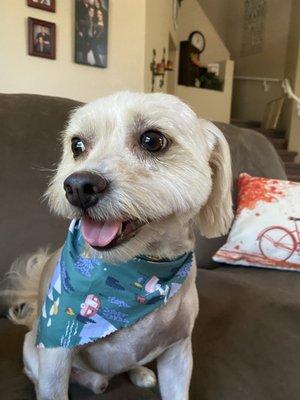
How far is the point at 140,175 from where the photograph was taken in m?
0.63

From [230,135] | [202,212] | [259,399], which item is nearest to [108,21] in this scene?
[230,135]

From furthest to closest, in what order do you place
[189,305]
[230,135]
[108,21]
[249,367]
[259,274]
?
[108,21] → [230,135] → [259,274] → [249,367] → [189,305]

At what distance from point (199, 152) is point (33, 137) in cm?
72

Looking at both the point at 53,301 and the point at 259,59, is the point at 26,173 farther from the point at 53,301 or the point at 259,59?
the point at 259,59

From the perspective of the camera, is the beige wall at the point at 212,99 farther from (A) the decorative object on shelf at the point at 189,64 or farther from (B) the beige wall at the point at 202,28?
(B) the beige wall at the point at 202,28

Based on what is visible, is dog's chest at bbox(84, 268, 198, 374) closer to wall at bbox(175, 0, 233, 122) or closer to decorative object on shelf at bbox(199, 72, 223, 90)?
wall at bbox(175, 0, 233, 122)

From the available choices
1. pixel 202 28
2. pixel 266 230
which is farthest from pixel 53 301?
pixel 202 28

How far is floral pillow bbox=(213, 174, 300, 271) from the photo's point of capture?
1394 millimetres

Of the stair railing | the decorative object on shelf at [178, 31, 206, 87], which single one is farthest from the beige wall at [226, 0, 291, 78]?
the stair railing

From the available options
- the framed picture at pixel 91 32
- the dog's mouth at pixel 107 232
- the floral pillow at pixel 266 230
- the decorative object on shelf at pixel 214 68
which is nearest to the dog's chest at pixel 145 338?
the dog's mouth at pixel 107 232

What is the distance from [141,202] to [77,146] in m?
0.20

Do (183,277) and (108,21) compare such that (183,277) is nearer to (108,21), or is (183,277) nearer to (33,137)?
(33,137)

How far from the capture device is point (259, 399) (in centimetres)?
83

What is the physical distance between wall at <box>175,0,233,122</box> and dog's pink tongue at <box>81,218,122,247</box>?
5.09 m
